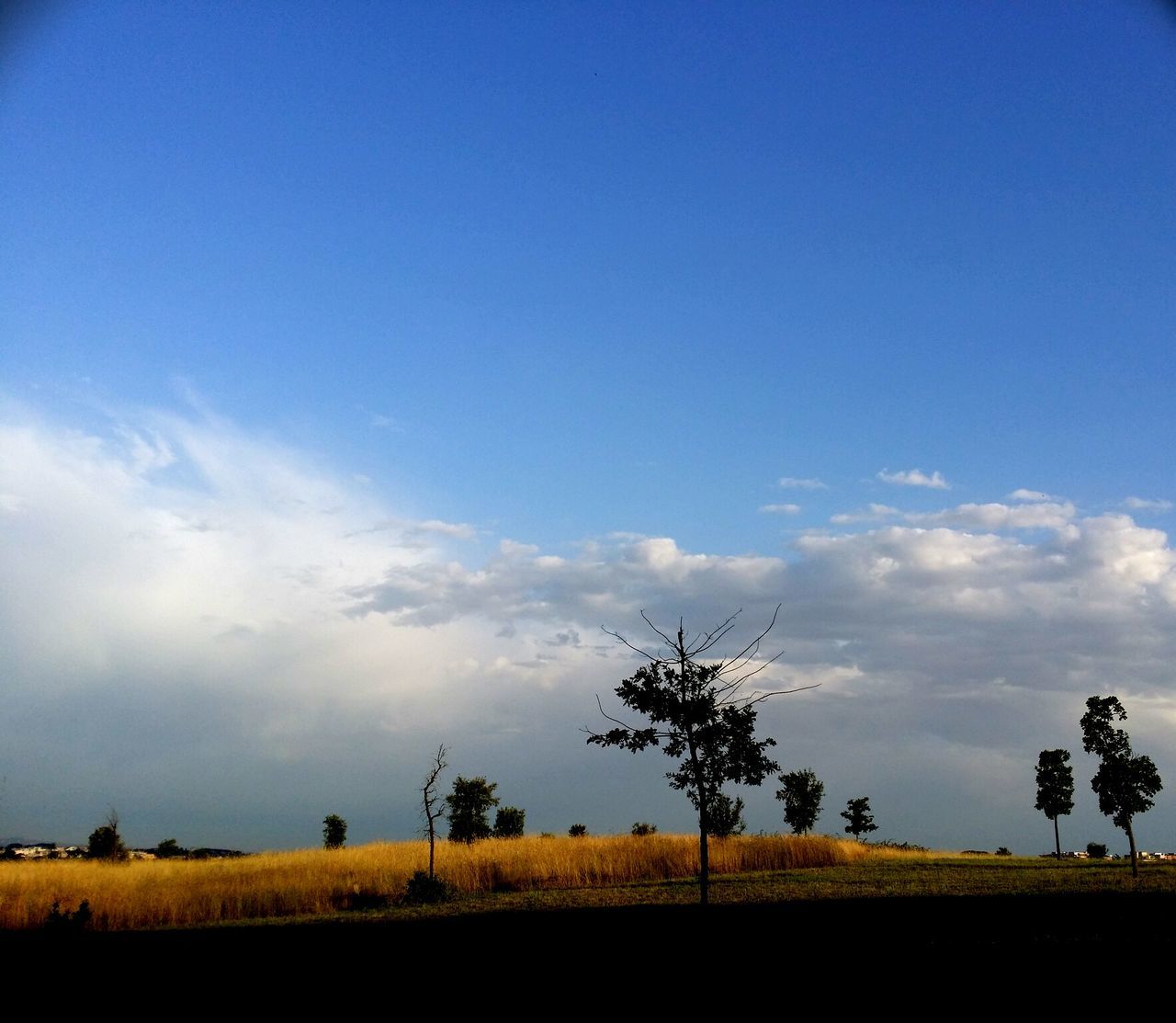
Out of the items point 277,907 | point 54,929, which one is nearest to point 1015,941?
point 54,929

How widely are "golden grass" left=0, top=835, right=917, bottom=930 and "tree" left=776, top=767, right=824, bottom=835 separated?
21.5 meters

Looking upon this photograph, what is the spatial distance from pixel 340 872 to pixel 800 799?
1497 inches

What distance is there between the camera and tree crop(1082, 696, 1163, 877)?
30.4m

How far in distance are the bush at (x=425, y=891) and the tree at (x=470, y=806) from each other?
859 inches

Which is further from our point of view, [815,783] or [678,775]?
[815,783]

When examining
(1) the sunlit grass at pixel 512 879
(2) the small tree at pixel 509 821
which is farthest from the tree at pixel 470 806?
(1) the sunlit grass at pixel 512 879

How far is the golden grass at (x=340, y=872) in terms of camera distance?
24062 mm

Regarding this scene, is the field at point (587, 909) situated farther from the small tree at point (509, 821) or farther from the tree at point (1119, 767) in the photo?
the small tree at point (509, 821)

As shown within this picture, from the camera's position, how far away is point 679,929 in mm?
14602

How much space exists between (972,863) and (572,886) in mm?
15358

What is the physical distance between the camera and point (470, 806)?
161ft

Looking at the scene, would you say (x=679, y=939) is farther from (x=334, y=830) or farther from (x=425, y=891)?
(x=334, y=830)

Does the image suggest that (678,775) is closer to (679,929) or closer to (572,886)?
(679,929)

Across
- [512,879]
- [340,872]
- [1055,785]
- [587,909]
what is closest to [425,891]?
[340,872]
